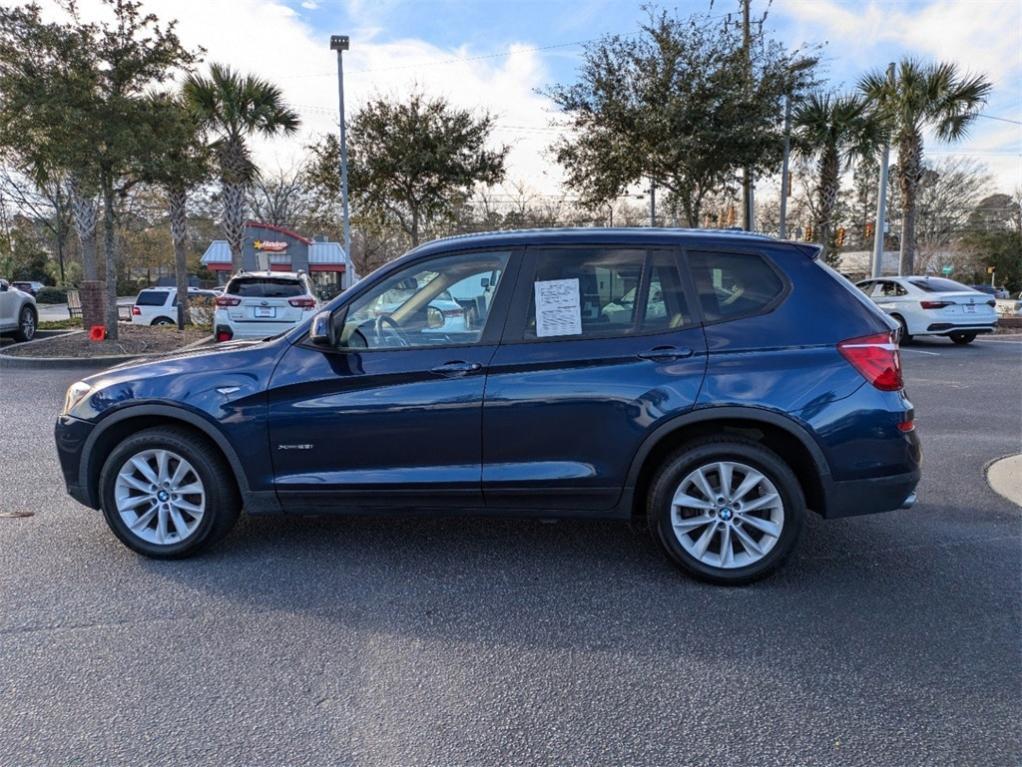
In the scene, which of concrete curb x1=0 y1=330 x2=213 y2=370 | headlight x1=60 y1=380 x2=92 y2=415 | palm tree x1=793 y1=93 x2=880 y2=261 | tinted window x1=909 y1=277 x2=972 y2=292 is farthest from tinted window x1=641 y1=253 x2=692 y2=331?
palm tree x1=793 y1=93 x2=880 y2=261

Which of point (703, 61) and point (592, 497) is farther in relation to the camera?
point (703, 61)

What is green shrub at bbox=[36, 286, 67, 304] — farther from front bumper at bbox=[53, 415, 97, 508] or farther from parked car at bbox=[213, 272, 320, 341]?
front bumper at bbox=[53, 415, 97, 508]

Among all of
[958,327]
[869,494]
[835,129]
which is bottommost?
[869,494]

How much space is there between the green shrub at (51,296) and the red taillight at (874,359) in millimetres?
53888

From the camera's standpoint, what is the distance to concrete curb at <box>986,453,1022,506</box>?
5400 mm

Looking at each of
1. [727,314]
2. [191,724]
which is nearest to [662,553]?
[727,314]

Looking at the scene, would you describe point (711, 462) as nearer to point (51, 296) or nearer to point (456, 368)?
point (456, 368)

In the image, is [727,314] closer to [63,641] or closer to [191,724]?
[191,724]

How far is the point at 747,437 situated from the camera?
12.6 ft

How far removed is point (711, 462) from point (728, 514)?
11.2 inches

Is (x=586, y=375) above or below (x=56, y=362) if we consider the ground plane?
above

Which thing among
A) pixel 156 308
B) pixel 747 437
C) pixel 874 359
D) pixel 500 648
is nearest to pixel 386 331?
pixel 500 648

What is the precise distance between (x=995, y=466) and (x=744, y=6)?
64.0 feet

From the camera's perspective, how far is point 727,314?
151 inches
